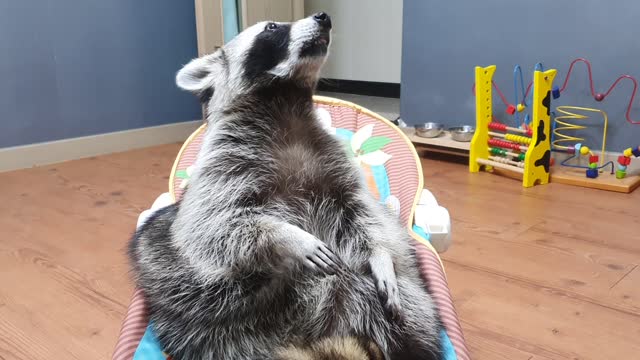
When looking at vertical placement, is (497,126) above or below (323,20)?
below

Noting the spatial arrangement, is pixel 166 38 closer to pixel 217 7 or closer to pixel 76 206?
pixel 217 7

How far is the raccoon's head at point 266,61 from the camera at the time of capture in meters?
1.15

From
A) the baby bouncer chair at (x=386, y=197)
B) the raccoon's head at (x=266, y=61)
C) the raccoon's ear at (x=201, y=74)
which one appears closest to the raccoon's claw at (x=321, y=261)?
the baby bouncer chair at (x=386, y=197)

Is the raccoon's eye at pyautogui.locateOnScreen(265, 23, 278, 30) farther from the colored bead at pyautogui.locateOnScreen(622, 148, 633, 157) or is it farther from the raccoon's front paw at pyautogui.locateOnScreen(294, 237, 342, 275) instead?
the colored bead at pyautogui.locateOnScreen(622, 148, 633, 157)

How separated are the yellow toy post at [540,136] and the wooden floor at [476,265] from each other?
0.07 m

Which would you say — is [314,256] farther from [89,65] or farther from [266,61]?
[89,65]

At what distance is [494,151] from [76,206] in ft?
6.89

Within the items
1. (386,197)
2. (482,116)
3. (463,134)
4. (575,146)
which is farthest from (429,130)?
(386,197)

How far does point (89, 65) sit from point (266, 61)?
2556 mm

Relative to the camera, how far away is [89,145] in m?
3.45

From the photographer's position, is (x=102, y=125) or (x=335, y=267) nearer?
(x=335, y=267)

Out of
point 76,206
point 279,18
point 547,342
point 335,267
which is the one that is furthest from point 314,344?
point 279,18

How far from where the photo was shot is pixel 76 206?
2.52m

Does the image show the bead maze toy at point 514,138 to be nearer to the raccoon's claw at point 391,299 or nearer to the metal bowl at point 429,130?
the metal bowl at point 429,130
